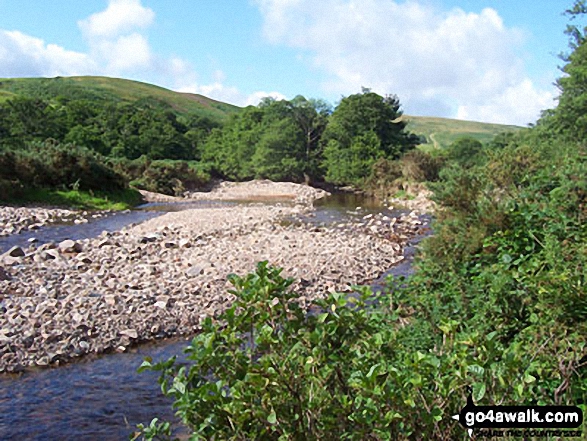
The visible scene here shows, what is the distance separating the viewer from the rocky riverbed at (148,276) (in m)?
8.95

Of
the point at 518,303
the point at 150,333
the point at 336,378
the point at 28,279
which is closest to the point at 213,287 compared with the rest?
the point at 150,333

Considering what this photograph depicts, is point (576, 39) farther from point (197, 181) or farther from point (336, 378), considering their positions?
point (336, 378)

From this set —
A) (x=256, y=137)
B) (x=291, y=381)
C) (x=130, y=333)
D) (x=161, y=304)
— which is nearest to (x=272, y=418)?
(x=291, y=381)

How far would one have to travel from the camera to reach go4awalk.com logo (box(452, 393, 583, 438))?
308 centimetres

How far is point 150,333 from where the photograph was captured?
9383mm

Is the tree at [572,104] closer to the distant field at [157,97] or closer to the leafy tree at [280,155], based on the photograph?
the leafy tree at [280,155]

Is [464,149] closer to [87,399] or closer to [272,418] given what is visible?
[87,399]

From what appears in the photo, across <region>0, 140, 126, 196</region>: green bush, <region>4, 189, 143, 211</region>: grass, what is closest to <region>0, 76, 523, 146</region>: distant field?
<region>0, 140, 126, 196</region>: green bush

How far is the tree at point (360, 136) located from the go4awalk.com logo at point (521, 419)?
46.7 meters

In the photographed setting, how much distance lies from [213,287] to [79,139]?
4928 centimetres

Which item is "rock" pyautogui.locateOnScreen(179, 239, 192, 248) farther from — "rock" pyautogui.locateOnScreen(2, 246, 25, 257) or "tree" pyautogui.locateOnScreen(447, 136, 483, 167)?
"tree" pyautogui.locateOnScreen(447, 136, 483, 167)

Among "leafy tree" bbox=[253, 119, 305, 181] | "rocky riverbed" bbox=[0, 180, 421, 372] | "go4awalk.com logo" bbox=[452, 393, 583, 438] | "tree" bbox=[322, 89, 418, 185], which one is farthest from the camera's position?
"leafy tree" bbox=[253, 119, 305, 181]

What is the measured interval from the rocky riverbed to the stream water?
422mm

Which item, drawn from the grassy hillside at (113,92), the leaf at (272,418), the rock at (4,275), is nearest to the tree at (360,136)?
the rock at (4,275)
